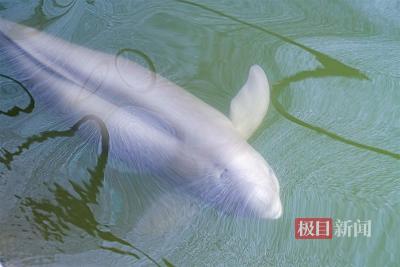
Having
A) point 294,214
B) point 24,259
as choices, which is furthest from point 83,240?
point 294,214

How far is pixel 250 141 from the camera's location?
284 centimetres

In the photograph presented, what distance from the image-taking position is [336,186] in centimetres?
269

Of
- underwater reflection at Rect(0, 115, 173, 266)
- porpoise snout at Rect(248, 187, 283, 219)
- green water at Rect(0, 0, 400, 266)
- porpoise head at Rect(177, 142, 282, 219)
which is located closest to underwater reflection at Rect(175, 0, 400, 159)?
green water at Rect(0, 0, 400, 266)

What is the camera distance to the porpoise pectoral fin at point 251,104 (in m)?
2.83

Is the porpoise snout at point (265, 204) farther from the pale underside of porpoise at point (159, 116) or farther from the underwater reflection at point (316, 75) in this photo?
the underwater reflection at point (316, 75)

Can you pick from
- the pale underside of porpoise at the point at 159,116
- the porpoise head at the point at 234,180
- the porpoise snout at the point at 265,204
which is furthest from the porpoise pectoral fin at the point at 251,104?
the porpoise snout at the point at 265,204

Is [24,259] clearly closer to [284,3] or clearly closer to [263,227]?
[263,227]

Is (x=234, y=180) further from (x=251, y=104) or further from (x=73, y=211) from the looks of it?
(x=73, y=211)

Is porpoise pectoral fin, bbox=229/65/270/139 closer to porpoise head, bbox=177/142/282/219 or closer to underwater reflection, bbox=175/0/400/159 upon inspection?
underwater reflection, bbox=175/0/400/159

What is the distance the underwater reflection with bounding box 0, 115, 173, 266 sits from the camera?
2.59 metres

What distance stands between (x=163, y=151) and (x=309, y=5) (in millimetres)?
1493

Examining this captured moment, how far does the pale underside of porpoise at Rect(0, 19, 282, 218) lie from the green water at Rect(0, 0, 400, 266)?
0.08 metres

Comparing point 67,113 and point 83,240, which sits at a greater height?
point 67,113

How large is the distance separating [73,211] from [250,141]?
40.5 inches
